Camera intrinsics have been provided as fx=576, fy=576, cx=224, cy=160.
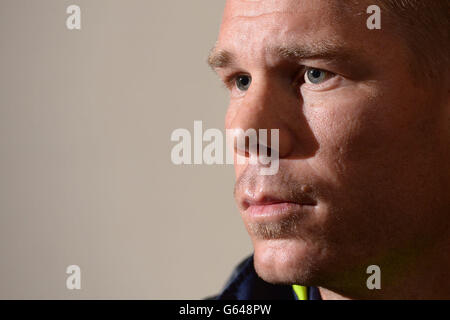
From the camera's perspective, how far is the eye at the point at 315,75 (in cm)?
107

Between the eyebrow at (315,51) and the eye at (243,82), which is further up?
the eyebrow at (315,51)

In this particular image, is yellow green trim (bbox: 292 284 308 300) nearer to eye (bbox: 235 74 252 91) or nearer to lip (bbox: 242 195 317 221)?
lip (bbox: 242 195 317 221)

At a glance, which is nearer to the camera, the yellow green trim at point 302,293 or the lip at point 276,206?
the lip at point 276,206

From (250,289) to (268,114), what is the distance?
23.5 inches

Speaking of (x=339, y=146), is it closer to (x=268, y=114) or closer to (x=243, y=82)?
(x=268, y=114)

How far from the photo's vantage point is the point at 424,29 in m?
1.07

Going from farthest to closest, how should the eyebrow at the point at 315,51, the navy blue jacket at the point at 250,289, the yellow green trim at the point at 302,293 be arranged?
the navy blue jacket at the point at 250,289 < the yellow green trim at the point at 302,293 < the eyebrow at the point at 315,51

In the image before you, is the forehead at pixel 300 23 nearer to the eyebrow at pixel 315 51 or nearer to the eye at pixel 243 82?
the eyebrow at pixel 315 51

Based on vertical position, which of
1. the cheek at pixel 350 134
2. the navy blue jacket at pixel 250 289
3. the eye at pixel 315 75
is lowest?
the navy blue jacket at pixel 250 289

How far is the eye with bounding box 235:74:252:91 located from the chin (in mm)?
351

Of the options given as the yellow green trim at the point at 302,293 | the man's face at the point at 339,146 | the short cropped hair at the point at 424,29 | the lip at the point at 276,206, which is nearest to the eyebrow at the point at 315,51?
the man's face at the point at 339,146
